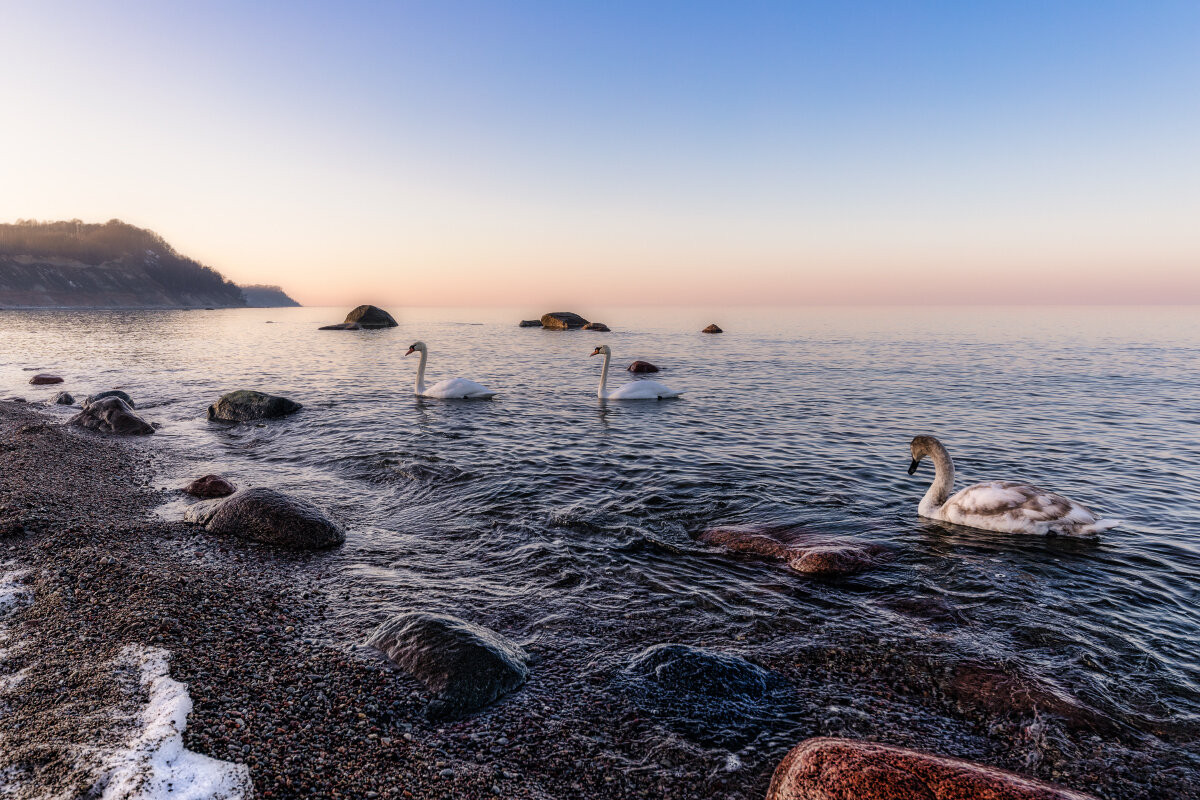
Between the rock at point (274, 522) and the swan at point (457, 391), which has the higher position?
the swan at point (457, 391)

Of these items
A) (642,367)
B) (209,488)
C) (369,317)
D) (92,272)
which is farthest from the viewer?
(92,272)

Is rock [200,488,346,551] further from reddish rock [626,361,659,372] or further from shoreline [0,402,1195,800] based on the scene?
reddish rock [626,361,659,372]

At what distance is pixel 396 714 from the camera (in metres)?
3.95

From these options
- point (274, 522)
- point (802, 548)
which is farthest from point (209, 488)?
point (802, 548)

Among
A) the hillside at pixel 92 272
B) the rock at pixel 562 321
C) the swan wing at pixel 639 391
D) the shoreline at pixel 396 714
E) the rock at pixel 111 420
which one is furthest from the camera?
the hillside at pixel 92 272

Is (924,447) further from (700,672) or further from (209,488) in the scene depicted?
(209,488)

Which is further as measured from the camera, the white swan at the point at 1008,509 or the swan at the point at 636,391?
the swan at the point at 636,391

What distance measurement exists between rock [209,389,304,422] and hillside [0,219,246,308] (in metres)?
151

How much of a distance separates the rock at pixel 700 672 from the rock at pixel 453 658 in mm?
1067

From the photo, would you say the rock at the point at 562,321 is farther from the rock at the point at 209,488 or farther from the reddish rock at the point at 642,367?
the rock at the point at 209,488

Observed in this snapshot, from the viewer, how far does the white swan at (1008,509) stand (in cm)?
738

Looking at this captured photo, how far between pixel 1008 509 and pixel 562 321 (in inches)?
2493

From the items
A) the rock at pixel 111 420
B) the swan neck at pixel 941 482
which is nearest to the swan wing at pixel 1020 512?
the swan neck at pixel 941 482

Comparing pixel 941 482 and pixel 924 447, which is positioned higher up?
pixel 924 447
